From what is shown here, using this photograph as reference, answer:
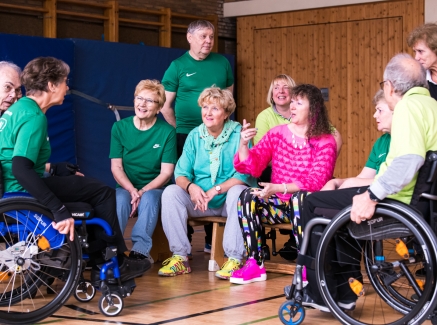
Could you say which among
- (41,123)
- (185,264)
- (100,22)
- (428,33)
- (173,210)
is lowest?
(185,264)

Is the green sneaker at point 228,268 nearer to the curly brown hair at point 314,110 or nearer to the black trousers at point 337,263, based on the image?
the curly brown hair at point 314,110

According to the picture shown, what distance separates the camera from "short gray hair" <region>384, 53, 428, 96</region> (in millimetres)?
2805

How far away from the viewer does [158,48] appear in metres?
8.91

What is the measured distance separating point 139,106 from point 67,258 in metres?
1.49

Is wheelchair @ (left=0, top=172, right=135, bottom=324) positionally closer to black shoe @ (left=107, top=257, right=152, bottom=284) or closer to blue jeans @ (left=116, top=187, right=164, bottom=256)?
black shoe @ (left=107, top=257, right=152, bottom=284)

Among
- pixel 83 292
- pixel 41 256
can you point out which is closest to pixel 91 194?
pixel 41 256

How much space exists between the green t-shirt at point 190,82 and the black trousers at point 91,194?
173cm

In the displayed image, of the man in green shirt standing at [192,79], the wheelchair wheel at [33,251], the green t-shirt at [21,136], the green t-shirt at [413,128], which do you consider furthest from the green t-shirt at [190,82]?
the green t-shirt at [413,128]

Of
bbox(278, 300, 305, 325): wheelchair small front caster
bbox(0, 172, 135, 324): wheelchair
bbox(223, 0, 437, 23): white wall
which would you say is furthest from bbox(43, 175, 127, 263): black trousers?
bbox(223, 0, 437, 23): white wall

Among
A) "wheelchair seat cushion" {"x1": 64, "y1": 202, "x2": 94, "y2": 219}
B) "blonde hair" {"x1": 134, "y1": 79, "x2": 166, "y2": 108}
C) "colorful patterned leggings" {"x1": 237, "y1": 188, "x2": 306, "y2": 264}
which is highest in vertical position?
"blonde hair" {"x1": 134, "y1": 79, "x2": 166, "y2": 108}

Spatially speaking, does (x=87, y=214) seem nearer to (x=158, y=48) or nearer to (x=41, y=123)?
(x=41, y=123)

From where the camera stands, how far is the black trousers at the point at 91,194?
10.2 feet

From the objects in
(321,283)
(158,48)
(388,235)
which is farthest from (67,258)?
(158,48)

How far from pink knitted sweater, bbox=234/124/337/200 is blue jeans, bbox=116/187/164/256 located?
587mm
